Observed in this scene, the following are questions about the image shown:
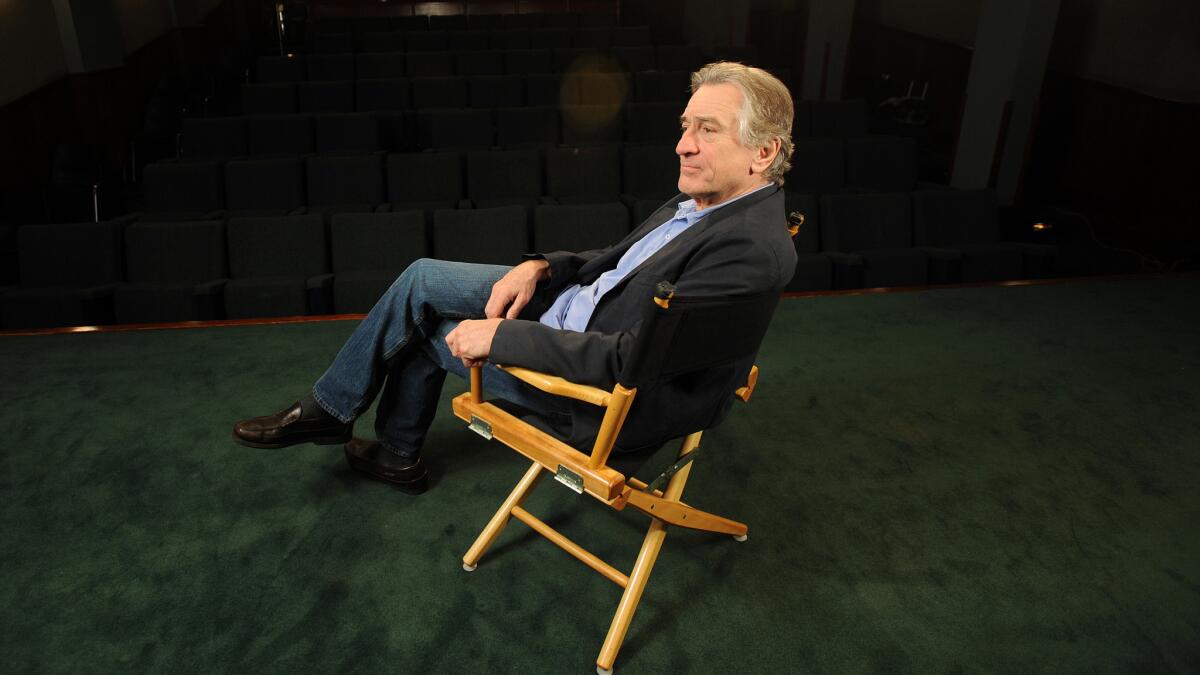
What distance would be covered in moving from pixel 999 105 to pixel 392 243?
263cm

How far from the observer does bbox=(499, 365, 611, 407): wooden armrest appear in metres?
0.80

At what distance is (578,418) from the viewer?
892mm

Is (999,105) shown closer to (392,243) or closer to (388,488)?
(392,243)

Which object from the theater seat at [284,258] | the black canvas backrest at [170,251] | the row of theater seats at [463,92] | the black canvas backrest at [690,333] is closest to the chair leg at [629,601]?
the black canvas backrest at [690,333]

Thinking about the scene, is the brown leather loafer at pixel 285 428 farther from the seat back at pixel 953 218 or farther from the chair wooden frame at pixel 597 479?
the seat back at pixel 953 218

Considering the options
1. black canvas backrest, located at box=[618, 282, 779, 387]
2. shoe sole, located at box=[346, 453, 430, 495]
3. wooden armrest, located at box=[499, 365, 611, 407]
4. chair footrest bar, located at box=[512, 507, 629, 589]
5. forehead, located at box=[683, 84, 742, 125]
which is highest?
forehead, located at box=[683, 84, 742, 125]

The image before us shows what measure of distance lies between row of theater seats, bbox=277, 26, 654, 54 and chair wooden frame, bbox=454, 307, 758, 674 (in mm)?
4375

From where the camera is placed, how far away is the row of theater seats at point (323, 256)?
2.04 meters

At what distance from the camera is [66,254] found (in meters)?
2.08

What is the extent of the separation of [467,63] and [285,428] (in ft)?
12.0

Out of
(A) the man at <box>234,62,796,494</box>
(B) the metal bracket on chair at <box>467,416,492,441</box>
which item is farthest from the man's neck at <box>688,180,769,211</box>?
(B) the metal bracket on chair at <box>467,416,492,441</box>

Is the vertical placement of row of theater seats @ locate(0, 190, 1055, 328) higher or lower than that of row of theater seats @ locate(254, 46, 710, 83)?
lower

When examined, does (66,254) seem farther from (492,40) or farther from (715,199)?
(492,40)

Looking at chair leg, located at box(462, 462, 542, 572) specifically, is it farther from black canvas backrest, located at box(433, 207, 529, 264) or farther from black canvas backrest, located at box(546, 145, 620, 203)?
black canvas backrest, located at box(546, 145, 620, 203)
